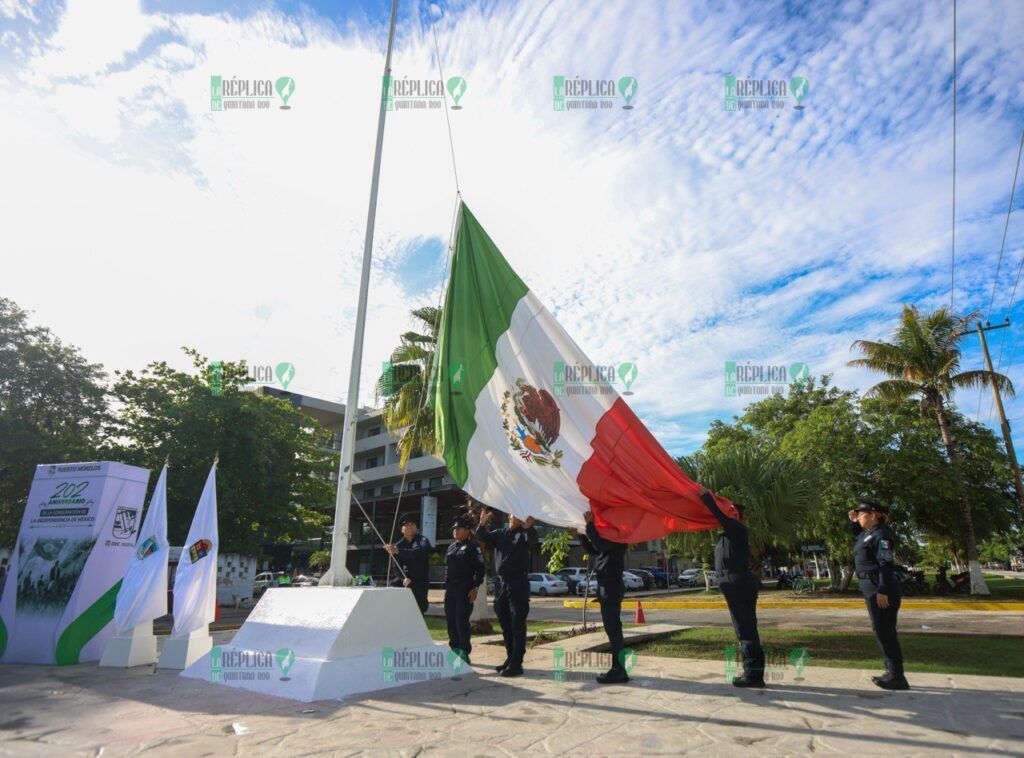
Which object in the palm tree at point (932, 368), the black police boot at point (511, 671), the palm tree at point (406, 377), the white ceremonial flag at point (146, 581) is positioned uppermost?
the palm tree at point (932, 368)

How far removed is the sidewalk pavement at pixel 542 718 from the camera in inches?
152

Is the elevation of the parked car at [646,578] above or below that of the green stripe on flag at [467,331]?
below

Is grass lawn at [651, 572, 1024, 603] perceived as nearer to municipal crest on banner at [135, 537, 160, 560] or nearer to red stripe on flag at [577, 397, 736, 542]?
red stripe on flag at [577, 397, 736, 542]

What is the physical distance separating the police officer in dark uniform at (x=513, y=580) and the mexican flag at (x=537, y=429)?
0.63 meters

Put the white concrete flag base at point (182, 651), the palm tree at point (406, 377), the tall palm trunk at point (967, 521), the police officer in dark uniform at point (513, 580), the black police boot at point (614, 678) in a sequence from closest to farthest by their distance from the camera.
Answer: the black police boot at point (614, 678) → the police officer in dark uniform at point (513, 580) → the white concrete flag base at point (182, 651) → the palm tree at point (406, 377) → the tall palm trunk at point (967, 521)

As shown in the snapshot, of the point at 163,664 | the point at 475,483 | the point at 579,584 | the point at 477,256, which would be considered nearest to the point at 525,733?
the point at 475,483

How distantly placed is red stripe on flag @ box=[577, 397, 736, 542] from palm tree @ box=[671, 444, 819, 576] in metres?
5.53

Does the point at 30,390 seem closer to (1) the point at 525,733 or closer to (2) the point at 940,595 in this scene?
(1) the point at 525,733

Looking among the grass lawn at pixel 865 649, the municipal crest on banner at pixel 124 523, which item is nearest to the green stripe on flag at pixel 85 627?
the municipal crest on banner at pixel 124 523

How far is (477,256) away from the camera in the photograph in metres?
7.15

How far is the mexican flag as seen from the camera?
19.6 feet

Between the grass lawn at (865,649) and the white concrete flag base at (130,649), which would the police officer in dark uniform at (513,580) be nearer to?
the grass lawn at (865,649)

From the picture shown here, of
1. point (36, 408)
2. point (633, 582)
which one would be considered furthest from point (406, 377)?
point (633, 582)
